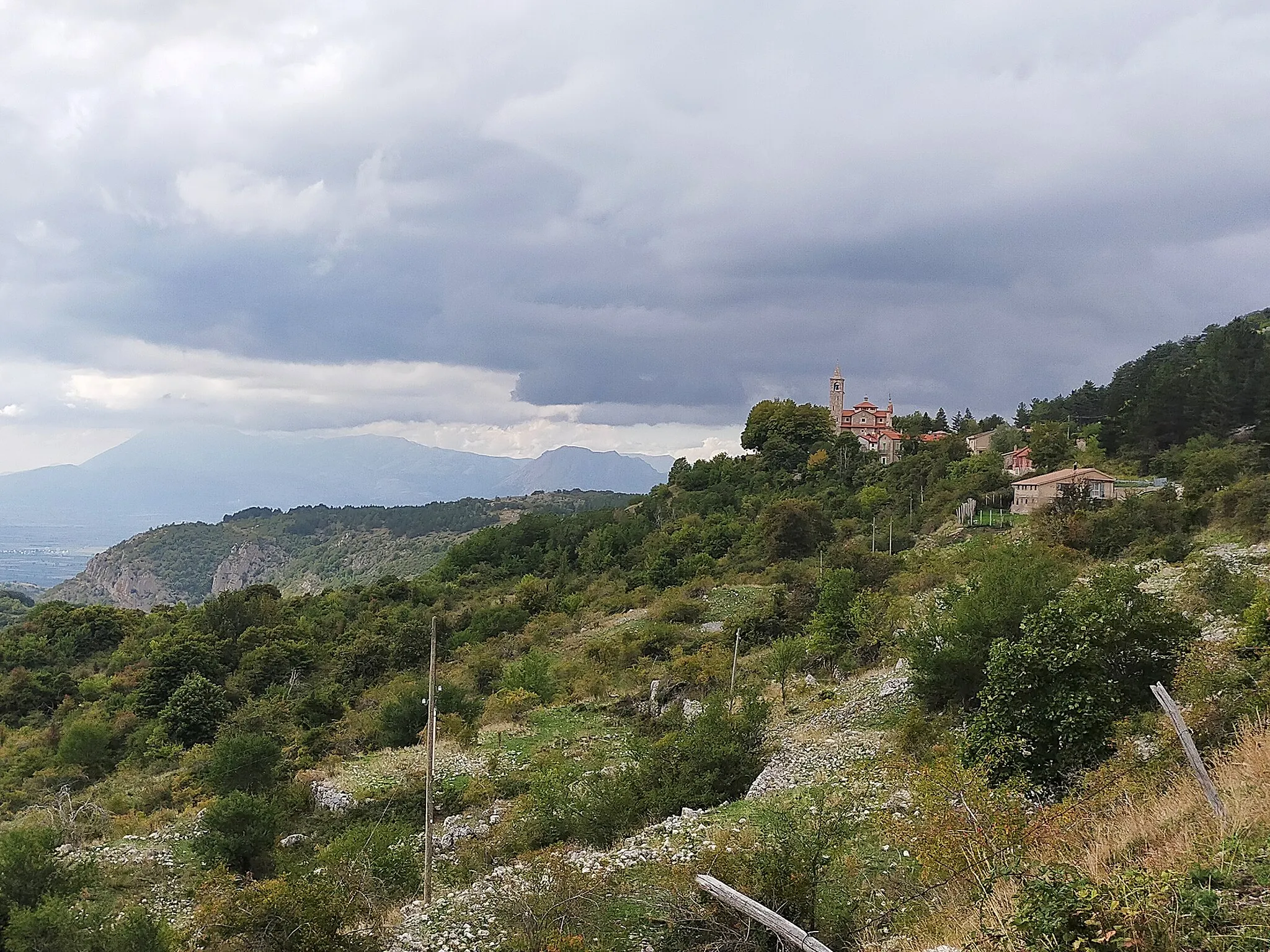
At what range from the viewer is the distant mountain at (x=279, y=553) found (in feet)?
427

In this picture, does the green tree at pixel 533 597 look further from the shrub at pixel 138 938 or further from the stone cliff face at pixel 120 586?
the stone cliff face at pixel 120 586

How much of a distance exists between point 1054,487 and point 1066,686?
36.0 meters

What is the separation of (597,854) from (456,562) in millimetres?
59813

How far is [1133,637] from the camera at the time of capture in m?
12.6

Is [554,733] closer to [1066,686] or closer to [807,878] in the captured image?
[1066,686]

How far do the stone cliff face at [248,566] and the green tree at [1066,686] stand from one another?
14390 cm

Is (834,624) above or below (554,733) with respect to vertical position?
above

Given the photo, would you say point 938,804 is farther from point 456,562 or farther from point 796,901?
point 456,562

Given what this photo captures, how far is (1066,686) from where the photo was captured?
443 inches

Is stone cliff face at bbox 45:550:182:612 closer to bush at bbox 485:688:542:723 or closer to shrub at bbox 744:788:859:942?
bush at bbox 485:688:542:723

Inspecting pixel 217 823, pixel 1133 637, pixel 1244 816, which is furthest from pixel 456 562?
pixel 1244 816


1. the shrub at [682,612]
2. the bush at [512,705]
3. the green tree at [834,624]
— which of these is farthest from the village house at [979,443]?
the bush at [512,705]

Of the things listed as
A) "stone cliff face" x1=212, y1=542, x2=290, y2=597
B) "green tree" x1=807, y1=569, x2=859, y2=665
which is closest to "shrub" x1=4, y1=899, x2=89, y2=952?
"green tree" x1=807, y1=569, x2=859, y2=665

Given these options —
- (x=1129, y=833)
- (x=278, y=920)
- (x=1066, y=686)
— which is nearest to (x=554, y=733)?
(x=278, y=920)
